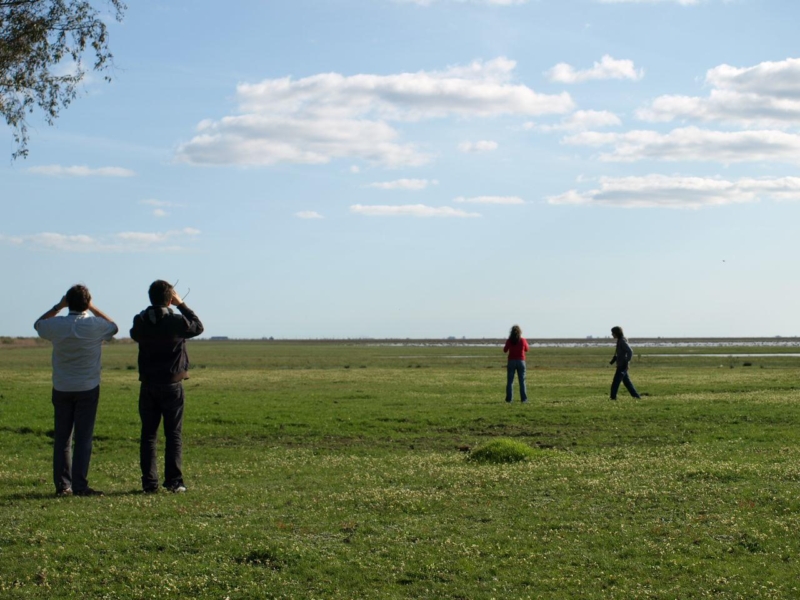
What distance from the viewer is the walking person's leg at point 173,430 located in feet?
43.4

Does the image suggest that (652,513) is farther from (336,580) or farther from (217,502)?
(217,502)

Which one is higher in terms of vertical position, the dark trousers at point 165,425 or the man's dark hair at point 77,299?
the man's dark hair at point 77,299

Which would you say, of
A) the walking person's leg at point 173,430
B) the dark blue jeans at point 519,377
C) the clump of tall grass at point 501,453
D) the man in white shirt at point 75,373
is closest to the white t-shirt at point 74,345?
the man in white shirt at point 75,373

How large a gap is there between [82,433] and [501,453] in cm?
785

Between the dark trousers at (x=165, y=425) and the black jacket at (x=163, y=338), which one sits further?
the dark trousers at (x=165, y=425)

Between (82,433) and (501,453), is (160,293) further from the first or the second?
(501,453)

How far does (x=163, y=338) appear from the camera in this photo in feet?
43.0

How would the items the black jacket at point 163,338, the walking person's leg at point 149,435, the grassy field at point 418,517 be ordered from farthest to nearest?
the walking person's leg at point 149,435
the black jacket at point 163,338
the grassy field at point 418,517

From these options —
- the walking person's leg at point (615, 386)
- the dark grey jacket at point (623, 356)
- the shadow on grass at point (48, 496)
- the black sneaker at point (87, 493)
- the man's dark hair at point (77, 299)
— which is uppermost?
the man's dark hair at point (77, 299)

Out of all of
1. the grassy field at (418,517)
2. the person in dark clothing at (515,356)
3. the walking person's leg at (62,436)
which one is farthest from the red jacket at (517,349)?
the walking person's leg at (62,436)

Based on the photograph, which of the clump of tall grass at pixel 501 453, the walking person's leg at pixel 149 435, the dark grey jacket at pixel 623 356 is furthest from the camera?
the dark grey jacket at pixel 623 356

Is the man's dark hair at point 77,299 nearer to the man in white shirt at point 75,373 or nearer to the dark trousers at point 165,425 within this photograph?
the man in white shirt at point 75,373

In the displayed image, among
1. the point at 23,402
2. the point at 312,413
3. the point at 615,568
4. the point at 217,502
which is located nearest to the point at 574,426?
the point at 312,413

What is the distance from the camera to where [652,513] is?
11.5 meters
